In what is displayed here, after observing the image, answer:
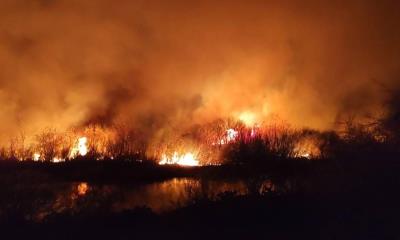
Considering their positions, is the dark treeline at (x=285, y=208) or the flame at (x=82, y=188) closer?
the dark treeline at (x=285, y=208)

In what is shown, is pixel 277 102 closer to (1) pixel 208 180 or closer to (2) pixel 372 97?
(2) pixel 372 97

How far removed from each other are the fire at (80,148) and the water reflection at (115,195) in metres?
2.27

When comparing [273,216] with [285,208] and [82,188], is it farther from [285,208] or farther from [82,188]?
[82,188]

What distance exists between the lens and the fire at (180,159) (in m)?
15.3

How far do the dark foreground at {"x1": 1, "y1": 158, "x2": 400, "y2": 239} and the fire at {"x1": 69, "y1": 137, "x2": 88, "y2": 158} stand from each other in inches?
192

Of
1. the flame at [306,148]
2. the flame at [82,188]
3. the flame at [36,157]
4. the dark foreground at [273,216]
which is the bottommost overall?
the dark foreground at [273,216]

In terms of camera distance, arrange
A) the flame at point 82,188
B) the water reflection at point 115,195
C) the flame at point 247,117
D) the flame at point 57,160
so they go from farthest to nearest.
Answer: the flame at point 247,117, the flame at point 57,160, the flame at point 82,188, the water reflection at point 115,195

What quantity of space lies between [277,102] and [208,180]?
307 inches

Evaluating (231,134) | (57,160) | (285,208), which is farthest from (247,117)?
(285,208)

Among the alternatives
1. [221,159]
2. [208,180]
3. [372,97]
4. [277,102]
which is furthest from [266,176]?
[372,97]

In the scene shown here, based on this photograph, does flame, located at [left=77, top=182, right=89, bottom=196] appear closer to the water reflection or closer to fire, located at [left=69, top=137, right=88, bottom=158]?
the water reflection

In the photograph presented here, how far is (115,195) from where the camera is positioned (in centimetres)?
1198

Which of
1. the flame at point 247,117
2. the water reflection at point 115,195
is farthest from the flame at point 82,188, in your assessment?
the flame at point 247,117

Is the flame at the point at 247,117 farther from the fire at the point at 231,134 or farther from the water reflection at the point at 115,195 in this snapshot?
the water reflection at the point at 115,195
